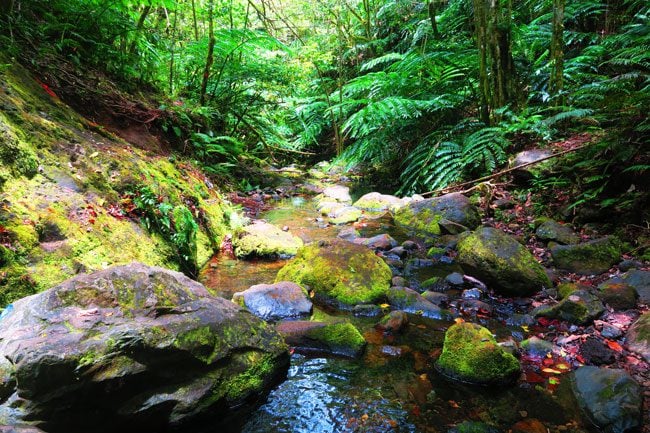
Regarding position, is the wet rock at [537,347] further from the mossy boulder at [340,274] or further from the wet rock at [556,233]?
the wet rock at [556,233]

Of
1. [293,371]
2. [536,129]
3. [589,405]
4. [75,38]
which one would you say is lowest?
[589,405]

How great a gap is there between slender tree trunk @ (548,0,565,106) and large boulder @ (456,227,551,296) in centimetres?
343

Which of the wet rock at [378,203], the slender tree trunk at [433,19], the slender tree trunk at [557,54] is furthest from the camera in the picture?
the slender tree trunk at [433,19]

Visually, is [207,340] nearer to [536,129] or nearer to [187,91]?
[536,129]

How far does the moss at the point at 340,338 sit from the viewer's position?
2.90m

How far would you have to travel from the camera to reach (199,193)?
5516 millimetres

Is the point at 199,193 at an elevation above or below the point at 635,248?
above

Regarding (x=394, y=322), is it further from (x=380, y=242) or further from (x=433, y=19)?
(x=433, y=19)

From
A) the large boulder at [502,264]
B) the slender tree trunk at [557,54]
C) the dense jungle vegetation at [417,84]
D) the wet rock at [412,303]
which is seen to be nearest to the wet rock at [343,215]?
the dense jungle vegetation at [417,84]

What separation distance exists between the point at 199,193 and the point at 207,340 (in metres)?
3.61

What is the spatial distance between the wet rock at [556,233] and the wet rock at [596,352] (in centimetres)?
198

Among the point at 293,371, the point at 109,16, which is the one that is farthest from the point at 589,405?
the point at 109,16

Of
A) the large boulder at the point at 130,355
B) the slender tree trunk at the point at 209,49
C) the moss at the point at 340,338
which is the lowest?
the moss at the point at 340,338

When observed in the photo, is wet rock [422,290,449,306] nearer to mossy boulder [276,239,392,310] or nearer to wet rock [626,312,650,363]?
mossy boulder [276,239,392,310]
